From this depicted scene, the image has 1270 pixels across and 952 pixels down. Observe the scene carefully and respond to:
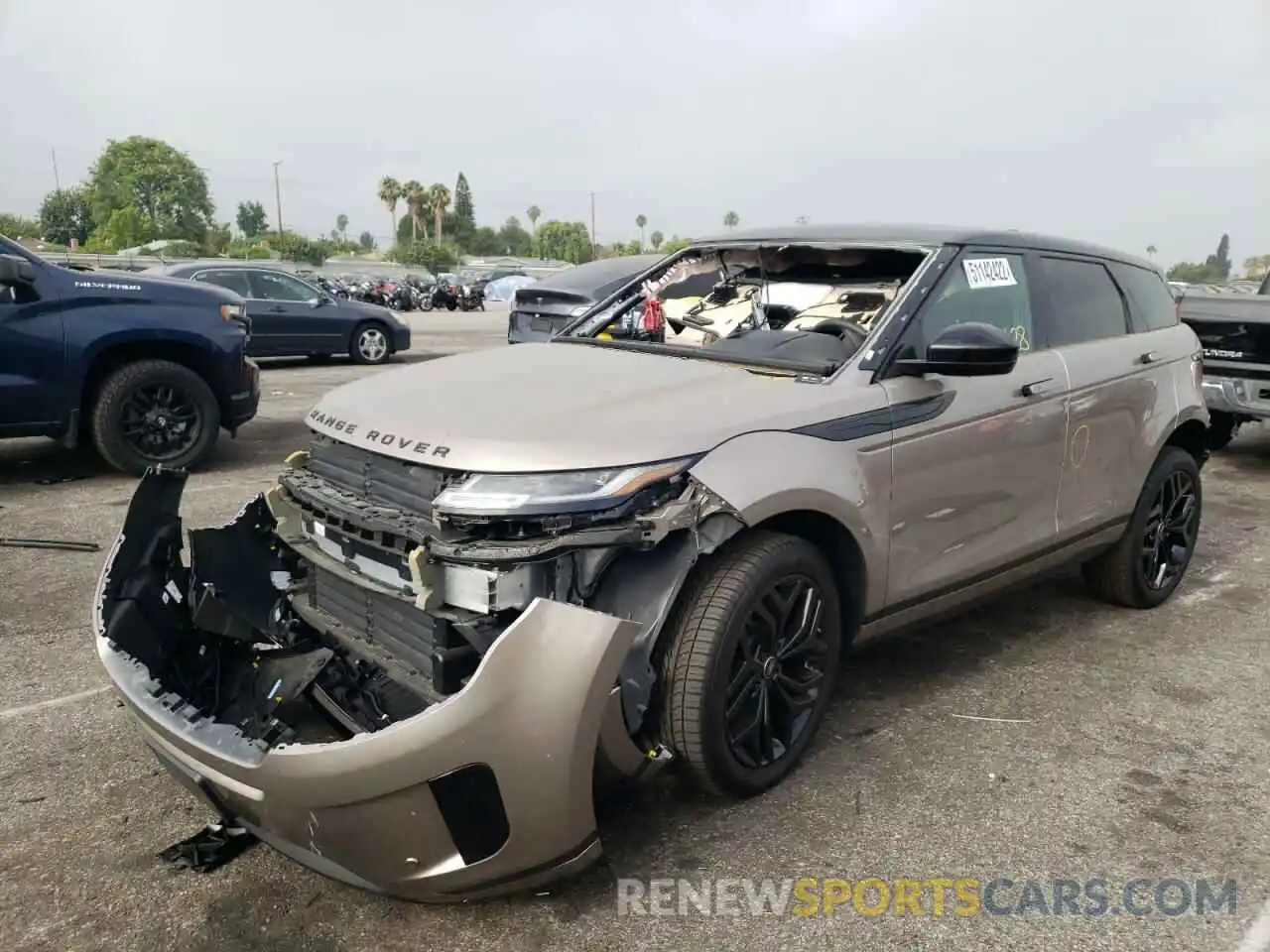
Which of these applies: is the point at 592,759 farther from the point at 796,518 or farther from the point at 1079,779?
the point at 1079,779

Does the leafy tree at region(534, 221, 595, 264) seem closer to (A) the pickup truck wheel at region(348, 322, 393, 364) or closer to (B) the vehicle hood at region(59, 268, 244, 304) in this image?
(A) the pickup truck wheel at region(348, 322, 393, 364)

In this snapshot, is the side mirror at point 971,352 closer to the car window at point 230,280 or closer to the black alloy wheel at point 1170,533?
the black alloy wheel at point 1170,533

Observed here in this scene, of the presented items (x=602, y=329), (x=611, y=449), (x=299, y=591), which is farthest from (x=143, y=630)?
(x=602, y=329)

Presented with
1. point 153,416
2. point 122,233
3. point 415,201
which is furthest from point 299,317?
point 415,201

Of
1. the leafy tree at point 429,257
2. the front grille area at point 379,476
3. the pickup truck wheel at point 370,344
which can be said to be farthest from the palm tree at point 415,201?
the front grille area at point 379,476

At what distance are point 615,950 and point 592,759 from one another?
0.49m

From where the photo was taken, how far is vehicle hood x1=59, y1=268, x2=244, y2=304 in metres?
6.68

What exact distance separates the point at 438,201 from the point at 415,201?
2327 mm

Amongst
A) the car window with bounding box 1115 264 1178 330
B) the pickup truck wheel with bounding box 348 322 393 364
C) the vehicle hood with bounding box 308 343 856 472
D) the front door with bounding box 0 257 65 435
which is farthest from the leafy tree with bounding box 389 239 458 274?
the vehicle hood with bounding box 308 343 856 472

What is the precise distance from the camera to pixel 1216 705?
150 inches

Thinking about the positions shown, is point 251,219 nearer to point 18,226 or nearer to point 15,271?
point 18,226

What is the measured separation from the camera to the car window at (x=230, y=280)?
1324cm

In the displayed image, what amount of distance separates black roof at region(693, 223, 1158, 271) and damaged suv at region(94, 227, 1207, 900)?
0.02 metres

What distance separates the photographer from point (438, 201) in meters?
98.8
